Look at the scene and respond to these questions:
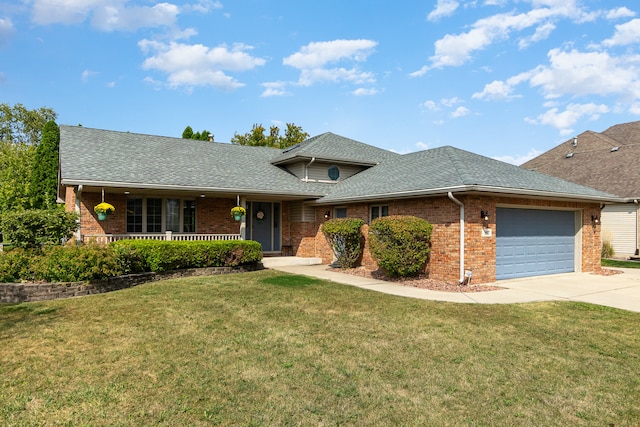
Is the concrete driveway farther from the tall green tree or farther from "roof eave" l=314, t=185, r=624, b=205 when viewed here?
the tall green tree

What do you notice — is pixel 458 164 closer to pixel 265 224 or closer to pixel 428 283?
pixel 428 283

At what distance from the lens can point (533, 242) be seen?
1263 cm

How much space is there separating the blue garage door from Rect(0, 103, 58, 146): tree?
52894 mm

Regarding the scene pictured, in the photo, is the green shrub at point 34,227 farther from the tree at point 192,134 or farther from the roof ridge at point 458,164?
the tree at point 192,134

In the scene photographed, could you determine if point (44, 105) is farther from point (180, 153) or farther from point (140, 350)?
point (140, 350)

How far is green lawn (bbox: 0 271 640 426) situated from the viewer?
3.79 m

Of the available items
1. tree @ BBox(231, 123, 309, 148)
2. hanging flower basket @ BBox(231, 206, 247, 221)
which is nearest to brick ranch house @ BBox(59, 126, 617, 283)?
hanging flower basket @ BBox(231, 206, 247, 221)

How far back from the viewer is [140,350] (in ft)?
18.0

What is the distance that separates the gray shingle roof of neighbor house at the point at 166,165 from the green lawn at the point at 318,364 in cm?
578

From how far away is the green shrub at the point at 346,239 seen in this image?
1384cm

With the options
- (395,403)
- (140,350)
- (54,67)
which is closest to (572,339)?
(395,403)

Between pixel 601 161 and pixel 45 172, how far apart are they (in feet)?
116

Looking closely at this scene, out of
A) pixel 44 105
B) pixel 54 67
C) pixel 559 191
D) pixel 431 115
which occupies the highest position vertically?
pixel 44 105

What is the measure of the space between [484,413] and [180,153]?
16.1 meters
